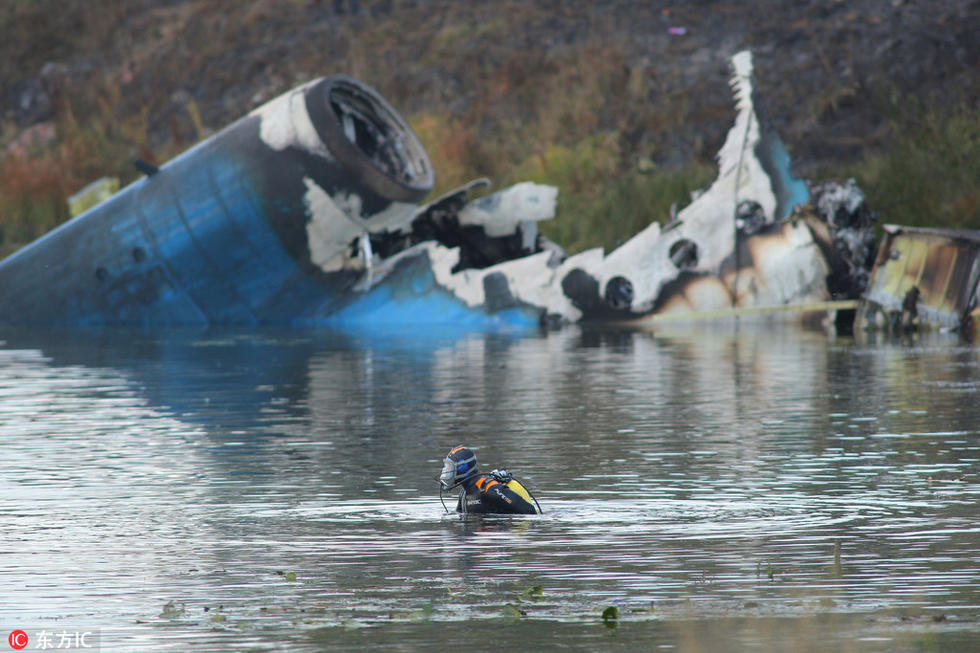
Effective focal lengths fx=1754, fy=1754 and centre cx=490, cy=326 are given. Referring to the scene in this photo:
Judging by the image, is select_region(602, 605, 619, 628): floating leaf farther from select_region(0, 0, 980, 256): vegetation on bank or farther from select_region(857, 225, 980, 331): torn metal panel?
select_region(0, 0, 980, 256): vegetation on bank

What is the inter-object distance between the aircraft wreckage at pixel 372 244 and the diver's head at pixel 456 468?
1943 centimetres

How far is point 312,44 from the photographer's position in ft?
211

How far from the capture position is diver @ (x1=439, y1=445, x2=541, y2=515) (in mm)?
12500

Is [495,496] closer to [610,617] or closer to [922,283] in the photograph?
[610,617]

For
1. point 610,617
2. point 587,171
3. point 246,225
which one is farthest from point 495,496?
point 587,171

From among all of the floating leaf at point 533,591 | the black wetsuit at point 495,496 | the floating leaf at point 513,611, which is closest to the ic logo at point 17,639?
the floating leaf at point 513,611

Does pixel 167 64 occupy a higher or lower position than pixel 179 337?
higher

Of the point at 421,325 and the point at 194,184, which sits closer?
the point at 194,184

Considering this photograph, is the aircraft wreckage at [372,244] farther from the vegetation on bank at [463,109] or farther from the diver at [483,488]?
the diver at [483,488]

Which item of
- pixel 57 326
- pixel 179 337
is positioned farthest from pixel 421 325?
pixel 57 326

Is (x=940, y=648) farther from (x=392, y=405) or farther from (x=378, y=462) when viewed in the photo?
(x=392, y=405)

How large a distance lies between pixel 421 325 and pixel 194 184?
6.18m

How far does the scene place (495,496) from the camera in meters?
12.5

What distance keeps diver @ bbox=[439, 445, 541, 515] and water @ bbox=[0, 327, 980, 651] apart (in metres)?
0.13
